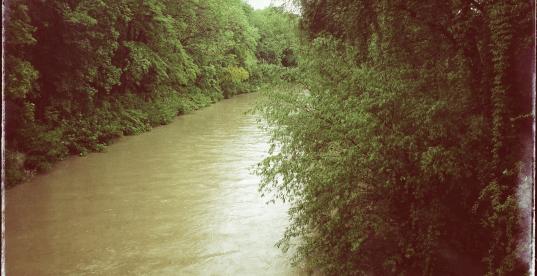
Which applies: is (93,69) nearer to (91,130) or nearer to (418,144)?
(91,130)

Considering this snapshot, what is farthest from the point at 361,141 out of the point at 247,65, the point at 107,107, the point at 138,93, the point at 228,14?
the point at 247,65

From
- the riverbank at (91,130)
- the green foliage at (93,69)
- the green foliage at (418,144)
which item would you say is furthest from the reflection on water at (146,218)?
the green foliage at (418,144)

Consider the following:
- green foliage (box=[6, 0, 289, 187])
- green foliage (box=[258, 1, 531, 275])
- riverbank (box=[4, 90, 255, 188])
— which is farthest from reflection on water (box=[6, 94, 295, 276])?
green foliage (box=[258, 1, 531, 275])

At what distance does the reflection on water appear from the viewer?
29.1 feet

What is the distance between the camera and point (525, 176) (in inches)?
205

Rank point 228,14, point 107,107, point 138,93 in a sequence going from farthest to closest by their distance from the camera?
1. point 228,14
2. point 138,93
3. point 107,107

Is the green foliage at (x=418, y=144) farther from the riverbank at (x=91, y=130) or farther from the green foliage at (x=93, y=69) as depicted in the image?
the riverbank at (x=91, y=130)

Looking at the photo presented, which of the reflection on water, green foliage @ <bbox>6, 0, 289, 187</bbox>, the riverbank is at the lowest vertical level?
the reflection on water

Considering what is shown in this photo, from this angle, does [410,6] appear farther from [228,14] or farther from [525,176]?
[228,14]

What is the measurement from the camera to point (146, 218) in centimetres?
1116

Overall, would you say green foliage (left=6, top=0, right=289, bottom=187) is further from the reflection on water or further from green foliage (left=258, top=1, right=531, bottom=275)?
green foliage (left=258, top=1, right=531, bottom=275)

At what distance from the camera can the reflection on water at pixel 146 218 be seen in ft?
29.1

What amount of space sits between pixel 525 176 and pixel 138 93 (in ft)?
75.9

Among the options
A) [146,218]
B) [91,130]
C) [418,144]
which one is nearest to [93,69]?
[91,130]
